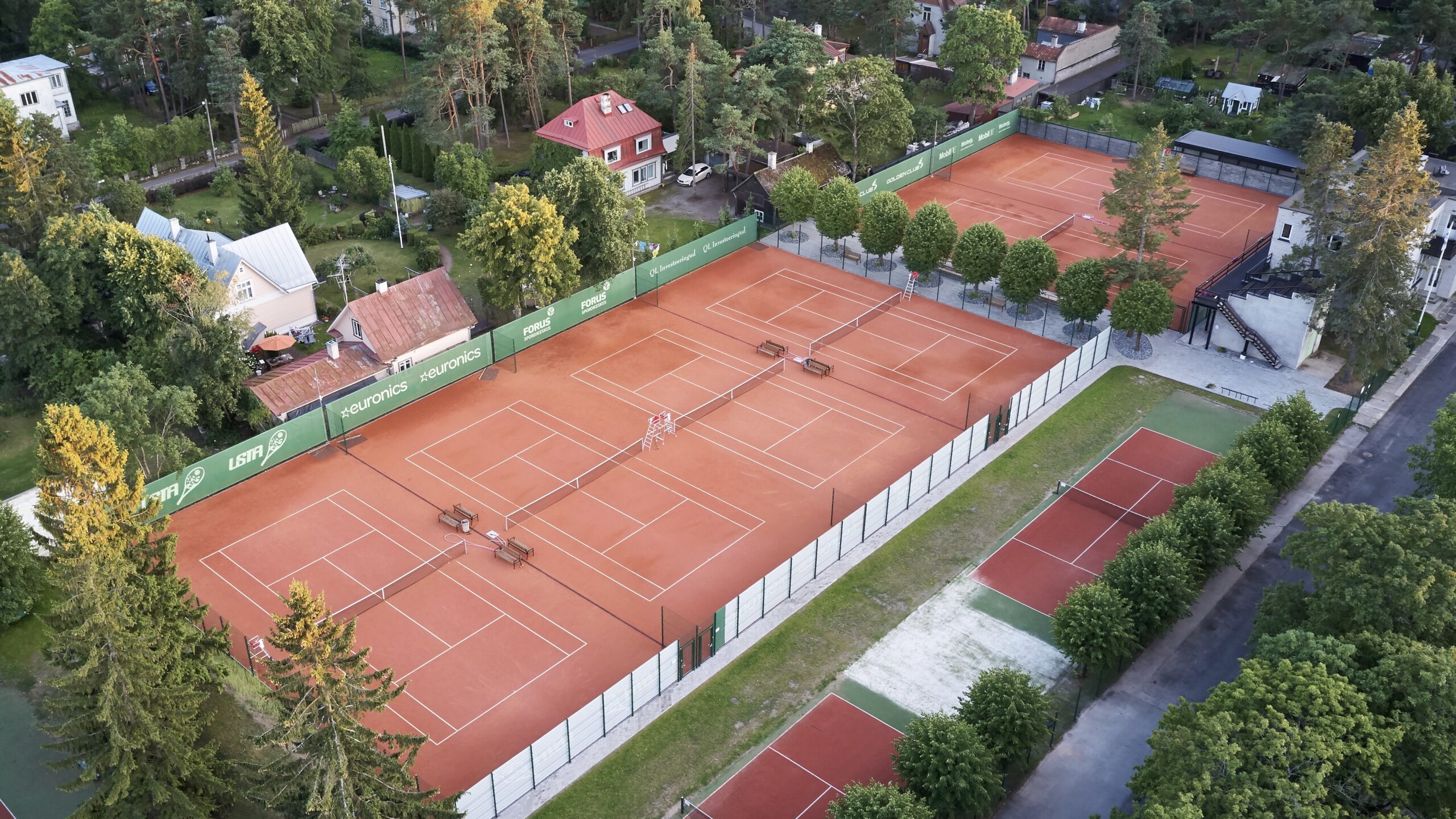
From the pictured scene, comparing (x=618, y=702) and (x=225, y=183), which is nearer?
(x=618, y=702)

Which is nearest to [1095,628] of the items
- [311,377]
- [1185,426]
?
[1185,426]

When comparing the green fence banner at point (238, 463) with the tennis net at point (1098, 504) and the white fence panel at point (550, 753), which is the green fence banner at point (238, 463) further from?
the tennis net at point (1098, 504)

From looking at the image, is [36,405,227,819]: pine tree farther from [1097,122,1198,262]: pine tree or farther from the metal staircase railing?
the metal staircase railing

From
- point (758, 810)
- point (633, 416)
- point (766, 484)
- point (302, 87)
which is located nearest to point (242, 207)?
point (302, 87)

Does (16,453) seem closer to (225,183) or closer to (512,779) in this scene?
(225,183)

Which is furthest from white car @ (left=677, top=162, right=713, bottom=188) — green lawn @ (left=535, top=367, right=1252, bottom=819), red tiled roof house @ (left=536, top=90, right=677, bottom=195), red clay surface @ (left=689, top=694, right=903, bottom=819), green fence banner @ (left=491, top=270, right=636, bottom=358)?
red clay surface @ (left=689, top=694, right=903, bottom=819)

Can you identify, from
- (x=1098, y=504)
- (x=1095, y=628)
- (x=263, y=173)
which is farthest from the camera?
(x=263, y=173)
